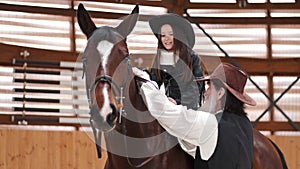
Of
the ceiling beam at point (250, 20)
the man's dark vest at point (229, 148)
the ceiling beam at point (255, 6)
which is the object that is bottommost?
the man's dark vest at point (229, 148)

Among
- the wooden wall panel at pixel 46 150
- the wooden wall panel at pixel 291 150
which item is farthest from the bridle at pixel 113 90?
the wooden wall panel at pixel 291 150

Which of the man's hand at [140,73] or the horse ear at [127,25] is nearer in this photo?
the horse ear at [127,25]

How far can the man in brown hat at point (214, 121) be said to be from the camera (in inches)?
130

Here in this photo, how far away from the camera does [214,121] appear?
11.0 ft

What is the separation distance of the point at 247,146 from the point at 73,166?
4092mm

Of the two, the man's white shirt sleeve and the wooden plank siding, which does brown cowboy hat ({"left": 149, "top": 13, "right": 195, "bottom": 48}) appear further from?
the wooden plank siding

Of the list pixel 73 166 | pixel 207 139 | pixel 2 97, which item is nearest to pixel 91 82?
pixel 207 139

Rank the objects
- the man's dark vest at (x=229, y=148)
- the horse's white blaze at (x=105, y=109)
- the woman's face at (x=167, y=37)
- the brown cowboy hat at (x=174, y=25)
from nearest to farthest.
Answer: the horse's white blaze at (x=105, y=109)
the man's dark vest at (x=229, y=148)
the woman's face at (x=167, y=37)
the brown cowboy hat at (x=174, y=25)

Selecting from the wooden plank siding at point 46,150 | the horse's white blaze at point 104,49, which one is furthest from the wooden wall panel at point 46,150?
the horse's white blaze at point 104,49

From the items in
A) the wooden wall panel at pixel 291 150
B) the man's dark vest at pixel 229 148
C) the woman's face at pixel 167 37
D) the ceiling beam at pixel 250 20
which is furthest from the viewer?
the ceiling beam at pixel 250 20

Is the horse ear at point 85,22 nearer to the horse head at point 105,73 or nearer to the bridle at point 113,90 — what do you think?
the horse head at point 105,73

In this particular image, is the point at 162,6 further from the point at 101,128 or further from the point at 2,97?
the point at 101,128

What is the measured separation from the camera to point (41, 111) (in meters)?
8.82

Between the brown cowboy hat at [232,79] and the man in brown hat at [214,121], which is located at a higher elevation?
the brown cowboy hat at [232,79]
